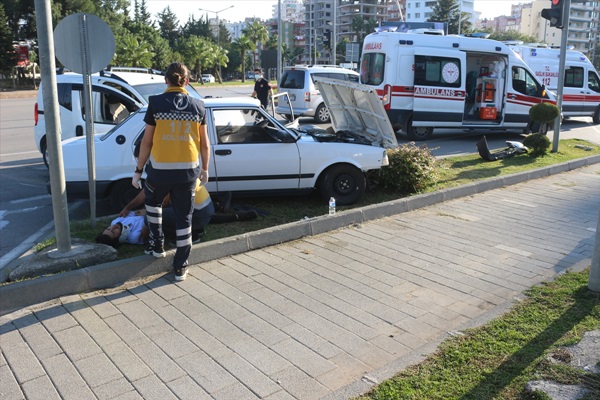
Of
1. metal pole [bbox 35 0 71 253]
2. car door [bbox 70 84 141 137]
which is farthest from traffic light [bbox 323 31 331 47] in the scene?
A: metal pole [bbox 35 0 71 253]

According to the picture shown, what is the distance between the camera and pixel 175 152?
495cm

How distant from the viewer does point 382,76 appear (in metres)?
15.0

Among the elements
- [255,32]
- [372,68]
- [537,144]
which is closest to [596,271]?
[537,144]

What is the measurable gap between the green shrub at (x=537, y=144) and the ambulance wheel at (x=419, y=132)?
3.91 metres

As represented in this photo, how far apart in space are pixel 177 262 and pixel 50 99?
1.91 metres

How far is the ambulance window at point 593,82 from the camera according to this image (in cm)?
2111

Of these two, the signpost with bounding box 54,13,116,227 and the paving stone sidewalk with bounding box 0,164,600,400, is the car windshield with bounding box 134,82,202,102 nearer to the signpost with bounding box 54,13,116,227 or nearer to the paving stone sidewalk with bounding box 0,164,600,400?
the signpost with bounding box 54,13,116,227

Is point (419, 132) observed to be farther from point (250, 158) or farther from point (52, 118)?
point (52, 118)

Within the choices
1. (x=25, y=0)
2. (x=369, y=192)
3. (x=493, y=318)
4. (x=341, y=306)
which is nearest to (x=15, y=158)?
(x=369, y=192)

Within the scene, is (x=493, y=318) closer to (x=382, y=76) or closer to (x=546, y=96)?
(x=382, y=76)

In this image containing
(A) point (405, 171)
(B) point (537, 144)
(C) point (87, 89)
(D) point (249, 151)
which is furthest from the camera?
(B) point (537, 144)

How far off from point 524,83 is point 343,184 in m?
11.0

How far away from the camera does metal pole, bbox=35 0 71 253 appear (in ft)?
15.9

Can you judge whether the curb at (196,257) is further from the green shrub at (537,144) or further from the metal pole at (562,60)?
the metal pole at (562,60)
